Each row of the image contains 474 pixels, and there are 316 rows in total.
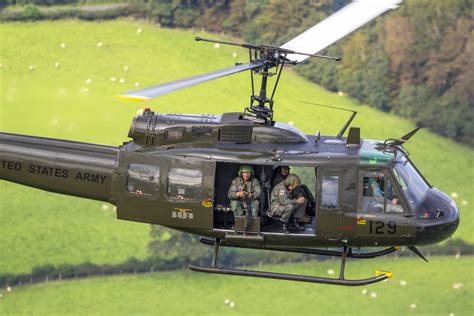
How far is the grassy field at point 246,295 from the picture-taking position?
51.5 metres

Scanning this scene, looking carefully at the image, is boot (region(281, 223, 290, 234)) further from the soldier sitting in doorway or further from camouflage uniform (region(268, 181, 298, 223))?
the soldier sitting in doorway

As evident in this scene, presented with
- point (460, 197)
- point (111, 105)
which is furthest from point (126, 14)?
point (460, 197)

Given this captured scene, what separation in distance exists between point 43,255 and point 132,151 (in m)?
23.4

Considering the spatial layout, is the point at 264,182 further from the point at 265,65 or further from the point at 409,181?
the point at 409,181

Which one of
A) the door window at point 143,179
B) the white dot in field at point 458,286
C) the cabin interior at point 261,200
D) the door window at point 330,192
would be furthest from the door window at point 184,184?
the white dot in field at point 458,286

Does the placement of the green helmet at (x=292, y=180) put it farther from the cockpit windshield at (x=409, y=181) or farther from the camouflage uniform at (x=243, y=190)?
the cockpit windshield at (x=409, y=181)

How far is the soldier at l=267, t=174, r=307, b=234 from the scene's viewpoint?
1155 inches

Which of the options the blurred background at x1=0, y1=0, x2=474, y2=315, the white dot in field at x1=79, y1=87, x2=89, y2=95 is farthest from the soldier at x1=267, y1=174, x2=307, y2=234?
the white dot in field at x1=79, y1=87, x2=89, y2=95

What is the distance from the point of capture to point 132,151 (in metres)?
29.9

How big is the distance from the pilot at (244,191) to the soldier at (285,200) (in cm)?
33

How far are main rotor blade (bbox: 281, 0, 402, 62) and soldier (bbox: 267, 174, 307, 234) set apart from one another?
312cm

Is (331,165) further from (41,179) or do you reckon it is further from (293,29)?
(293,29)

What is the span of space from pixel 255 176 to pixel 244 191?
1.65 feet

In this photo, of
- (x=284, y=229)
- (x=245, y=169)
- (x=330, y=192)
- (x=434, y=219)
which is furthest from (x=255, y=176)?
(x=434, y=219)
